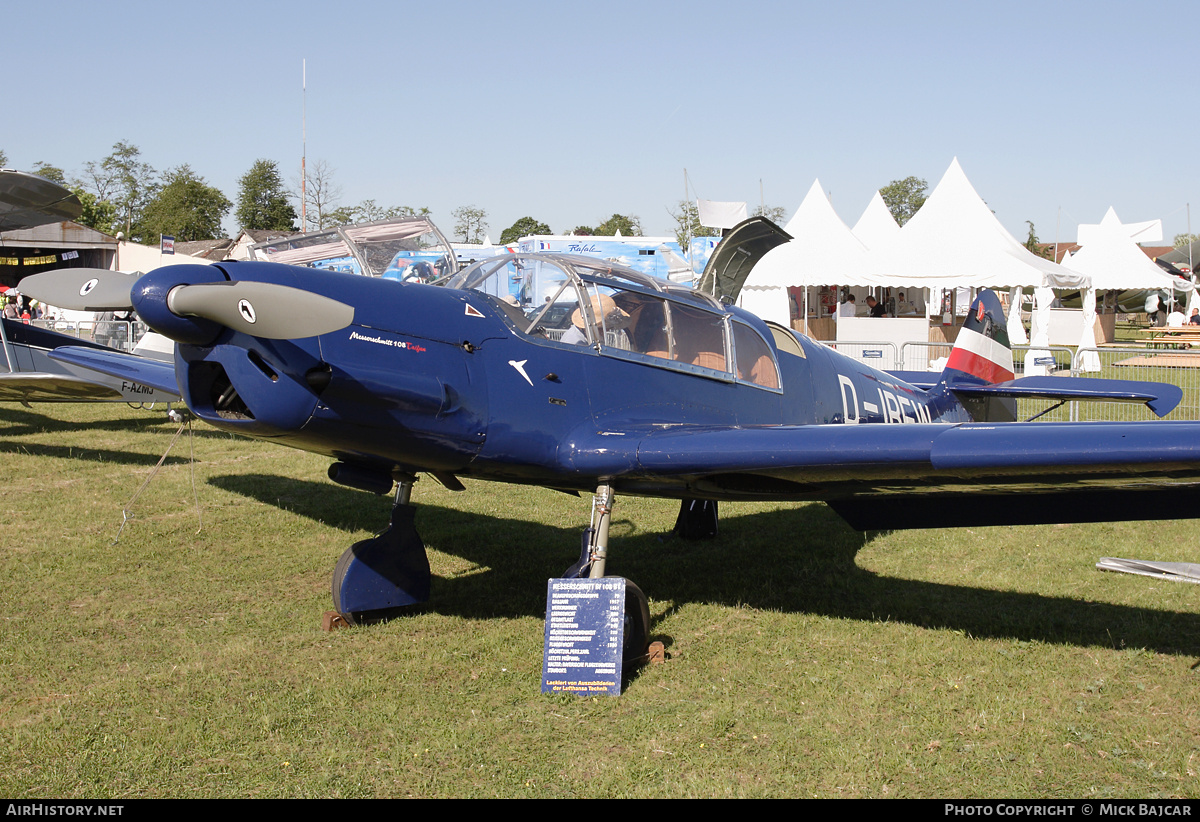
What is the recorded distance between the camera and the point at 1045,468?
411cm

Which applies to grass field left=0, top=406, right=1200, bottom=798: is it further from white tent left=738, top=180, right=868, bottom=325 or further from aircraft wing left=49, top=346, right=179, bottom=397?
white tent left=738, top=180, right=868, bottom=325

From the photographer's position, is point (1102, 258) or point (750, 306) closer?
point (750, 306)

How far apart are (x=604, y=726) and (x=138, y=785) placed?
78.4 inches

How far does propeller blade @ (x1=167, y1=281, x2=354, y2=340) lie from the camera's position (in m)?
3.95

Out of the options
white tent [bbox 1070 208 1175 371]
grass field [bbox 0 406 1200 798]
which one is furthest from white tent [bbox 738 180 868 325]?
grass field [bbox 0 406 1200 798]

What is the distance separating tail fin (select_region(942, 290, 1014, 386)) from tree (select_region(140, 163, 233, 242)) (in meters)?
75.7

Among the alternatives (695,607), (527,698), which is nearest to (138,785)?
(527,698)

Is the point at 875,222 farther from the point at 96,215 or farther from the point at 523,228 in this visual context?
the point at 523,228

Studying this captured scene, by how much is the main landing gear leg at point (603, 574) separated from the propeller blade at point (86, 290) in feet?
9.46

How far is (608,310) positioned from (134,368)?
495cm

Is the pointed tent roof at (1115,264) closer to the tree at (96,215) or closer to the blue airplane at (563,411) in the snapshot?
the blue airplane at (563,411)

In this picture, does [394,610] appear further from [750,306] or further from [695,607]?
[750,306]

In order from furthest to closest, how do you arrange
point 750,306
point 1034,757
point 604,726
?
1. point 750,306
2. point 604,726
3. point 1034,757

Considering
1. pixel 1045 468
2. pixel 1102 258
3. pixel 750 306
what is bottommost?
pixel 1045 468
